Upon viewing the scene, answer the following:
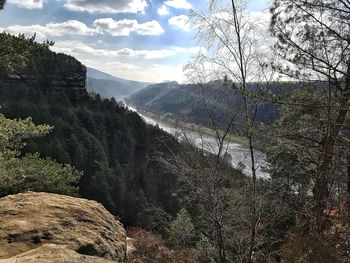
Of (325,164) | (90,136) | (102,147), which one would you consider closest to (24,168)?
(325,164)

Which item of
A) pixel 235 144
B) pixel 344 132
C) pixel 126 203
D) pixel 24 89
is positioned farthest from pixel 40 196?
pixel 24 89

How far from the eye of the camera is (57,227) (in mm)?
5324

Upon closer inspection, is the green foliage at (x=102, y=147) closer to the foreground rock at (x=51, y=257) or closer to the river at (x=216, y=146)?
the river at (x=216, y=146)

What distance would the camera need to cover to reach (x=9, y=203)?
607cm

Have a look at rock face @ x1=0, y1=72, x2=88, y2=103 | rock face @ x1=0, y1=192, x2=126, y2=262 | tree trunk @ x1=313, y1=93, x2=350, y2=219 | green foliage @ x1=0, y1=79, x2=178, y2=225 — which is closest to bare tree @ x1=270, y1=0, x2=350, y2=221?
tree trunk @ x1=313, y1=93, x2=350, y2=219

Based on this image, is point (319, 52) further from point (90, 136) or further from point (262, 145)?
point (90, 136)

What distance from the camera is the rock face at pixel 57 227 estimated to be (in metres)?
4.92

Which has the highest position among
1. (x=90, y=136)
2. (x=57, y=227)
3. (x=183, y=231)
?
(x=57, y=227)

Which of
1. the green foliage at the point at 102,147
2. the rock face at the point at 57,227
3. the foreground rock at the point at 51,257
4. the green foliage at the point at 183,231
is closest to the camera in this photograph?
the foreground rock at the point at 51,257

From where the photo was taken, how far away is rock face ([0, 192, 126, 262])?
4.92 metres

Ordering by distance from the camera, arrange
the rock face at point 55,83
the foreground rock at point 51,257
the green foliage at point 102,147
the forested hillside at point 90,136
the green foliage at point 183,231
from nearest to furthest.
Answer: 1. the foreground rock at point 51,257
2. the green foliage at point 183,231
3. the green foliage at point 102,147
4. the forested hillside at point 90,136
5. the rock face at point 55,83

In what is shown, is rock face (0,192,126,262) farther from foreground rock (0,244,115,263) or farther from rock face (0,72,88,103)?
rock face (0,72,88,103)

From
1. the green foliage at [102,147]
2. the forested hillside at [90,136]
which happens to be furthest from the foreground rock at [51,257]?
the forested hillside at [90,136]

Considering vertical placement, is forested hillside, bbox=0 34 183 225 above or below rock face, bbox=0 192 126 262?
below
